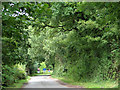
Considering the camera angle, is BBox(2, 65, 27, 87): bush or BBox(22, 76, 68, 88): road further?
BBox(22, 76, 68, 88): road

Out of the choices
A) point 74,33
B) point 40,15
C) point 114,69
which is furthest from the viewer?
point 74,33

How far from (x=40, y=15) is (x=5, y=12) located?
3.09ft

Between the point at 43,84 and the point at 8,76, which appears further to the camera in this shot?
the point at 43,84

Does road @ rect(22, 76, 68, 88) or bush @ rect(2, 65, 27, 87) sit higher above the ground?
bush @ rect(2, 65, 27, 87)

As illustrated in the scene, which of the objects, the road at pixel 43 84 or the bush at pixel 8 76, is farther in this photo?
the road at pixel 43 84

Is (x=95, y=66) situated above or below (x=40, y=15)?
below

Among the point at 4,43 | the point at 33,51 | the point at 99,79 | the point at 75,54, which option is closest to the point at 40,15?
the point at 4,43

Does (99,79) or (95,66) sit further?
(95,66)

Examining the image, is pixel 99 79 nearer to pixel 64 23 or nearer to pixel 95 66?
pixel 95 66

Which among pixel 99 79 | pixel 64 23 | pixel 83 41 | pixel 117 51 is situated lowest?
pixel 99 79

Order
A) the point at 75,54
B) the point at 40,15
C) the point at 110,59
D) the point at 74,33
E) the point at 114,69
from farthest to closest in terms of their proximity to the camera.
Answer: the point at 75,54 < the point at 74,33 < the point at 110,59 < the point at 114,69 < the point at 40,15

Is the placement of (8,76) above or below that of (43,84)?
above

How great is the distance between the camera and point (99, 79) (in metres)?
15.2

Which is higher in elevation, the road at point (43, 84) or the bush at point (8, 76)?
the bush at point (8, 76)
